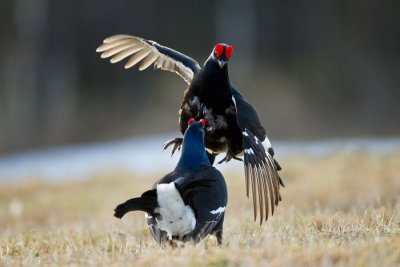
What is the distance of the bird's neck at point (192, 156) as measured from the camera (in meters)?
5.21

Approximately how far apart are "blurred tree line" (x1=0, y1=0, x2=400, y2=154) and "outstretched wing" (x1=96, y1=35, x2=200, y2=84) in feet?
46.2

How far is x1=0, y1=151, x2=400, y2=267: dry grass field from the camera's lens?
A: 3.82m

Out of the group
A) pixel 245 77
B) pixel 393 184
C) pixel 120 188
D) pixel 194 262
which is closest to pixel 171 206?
pixel 194 262

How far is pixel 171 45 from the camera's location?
2761cm

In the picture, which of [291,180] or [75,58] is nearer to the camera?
[291,180]

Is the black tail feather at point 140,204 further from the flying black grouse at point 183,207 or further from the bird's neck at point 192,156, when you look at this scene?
the bird's neck at point 192,156

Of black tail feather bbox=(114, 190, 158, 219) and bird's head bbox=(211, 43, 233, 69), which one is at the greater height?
Result: bird's head bbox=(211, 43, 233, 69)

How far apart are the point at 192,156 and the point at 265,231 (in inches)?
31.7

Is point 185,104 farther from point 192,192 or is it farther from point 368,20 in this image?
point 368,20

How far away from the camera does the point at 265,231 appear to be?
486 centimetres

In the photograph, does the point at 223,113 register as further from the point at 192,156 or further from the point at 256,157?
the point at 192,156

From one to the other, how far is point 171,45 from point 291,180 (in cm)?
1749

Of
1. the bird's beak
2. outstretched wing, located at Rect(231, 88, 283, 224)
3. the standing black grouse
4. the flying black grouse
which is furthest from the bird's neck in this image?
the bird's beak

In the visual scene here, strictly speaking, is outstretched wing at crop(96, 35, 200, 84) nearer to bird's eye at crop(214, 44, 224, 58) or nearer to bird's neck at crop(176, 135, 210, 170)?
bird's eye at crop(214, 44, 224, 58)
